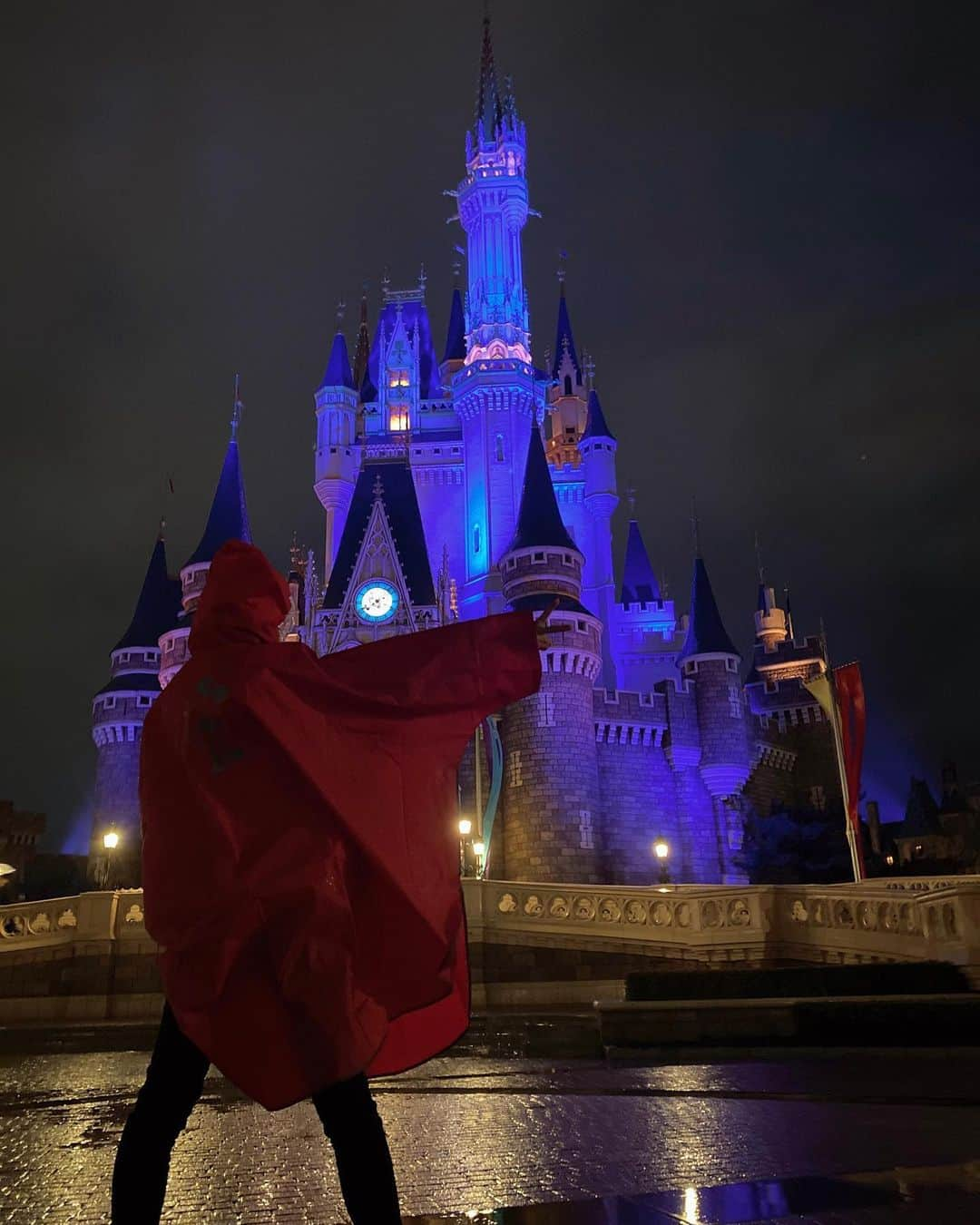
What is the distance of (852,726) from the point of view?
57.2 feet

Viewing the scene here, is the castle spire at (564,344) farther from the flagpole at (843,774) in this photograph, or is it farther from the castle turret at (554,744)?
the flagpole at (843,774)

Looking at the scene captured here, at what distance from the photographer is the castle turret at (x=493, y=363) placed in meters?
39.3

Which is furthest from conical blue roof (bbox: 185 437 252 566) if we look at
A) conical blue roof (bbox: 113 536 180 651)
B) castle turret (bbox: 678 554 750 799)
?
castle turret (bbox: 678 554 750 799)

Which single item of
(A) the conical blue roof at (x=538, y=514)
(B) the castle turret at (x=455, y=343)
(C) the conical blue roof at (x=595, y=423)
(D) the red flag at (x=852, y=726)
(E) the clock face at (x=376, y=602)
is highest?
(B) the castle turret at (x=455, y=343)

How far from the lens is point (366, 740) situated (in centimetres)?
283

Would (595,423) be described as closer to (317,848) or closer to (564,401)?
(564,401)

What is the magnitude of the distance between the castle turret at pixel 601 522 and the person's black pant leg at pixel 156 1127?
1522 inches

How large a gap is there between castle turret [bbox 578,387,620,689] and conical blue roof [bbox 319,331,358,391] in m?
11.5

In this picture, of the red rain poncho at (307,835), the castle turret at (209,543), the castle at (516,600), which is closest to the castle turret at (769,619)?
the castle at (516,600)

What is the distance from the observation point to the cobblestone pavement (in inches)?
125

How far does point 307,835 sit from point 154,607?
4043cm

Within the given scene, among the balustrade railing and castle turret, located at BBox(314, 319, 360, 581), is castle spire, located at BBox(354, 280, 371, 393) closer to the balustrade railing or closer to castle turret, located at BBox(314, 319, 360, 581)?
castle turret, located at BBox(314, 319, 360, 581)

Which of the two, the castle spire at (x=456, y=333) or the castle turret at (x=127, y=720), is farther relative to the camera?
the castle spire at (x=456, y=333)

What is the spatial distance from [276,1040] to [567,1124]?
2.56 meters
